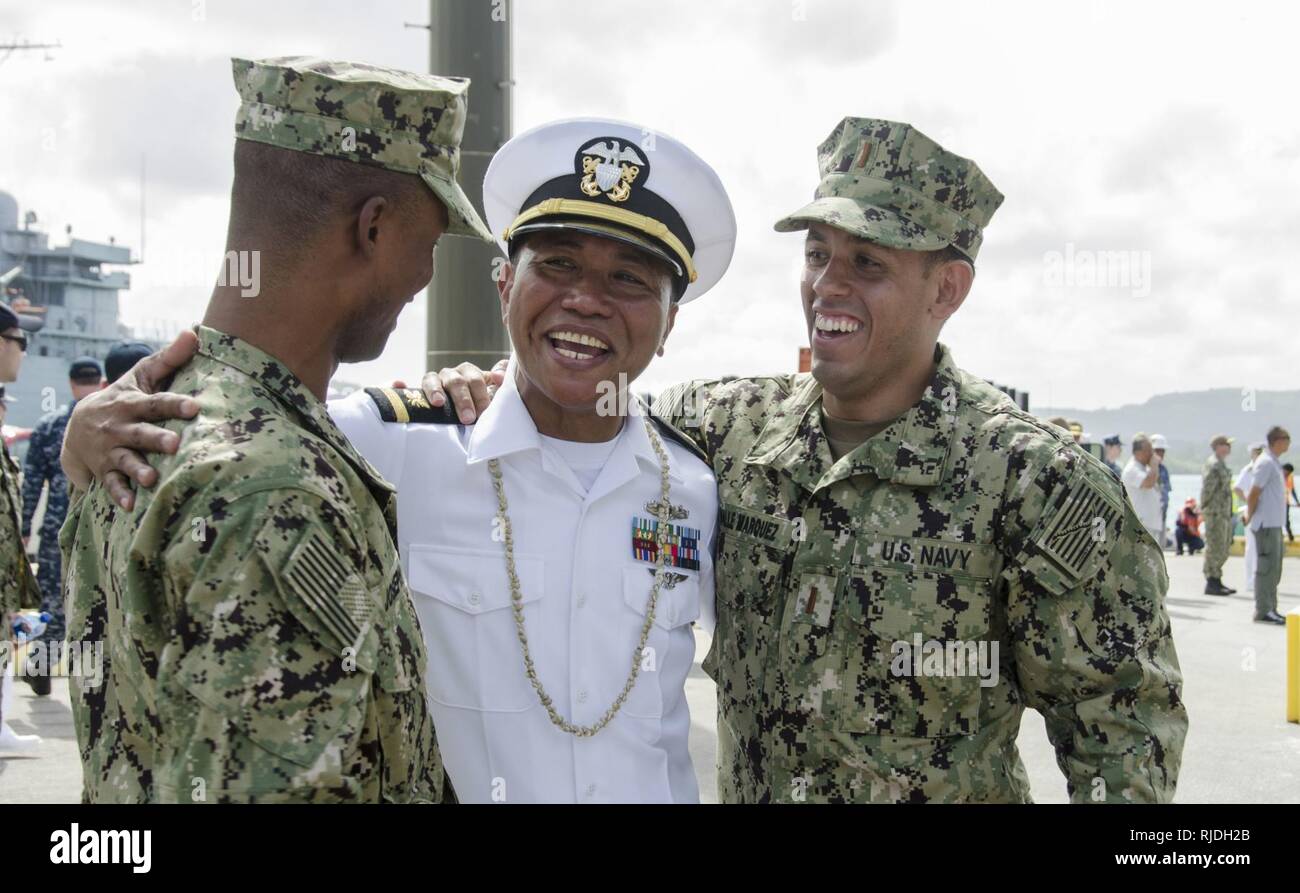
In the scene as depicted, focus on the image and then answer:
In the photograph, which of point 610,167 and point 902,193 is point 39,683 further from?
point 902,193

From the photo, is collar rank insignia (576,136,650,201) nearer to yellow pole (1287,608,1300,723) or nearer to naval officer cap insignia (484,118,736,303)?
naval officer cap insignia (484,118,736,303)

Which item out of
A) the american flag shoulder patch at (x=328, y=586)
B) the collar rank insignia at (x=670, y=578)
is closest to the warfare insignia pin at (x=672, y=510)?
the collar rank insignia at (x=670, y=578)

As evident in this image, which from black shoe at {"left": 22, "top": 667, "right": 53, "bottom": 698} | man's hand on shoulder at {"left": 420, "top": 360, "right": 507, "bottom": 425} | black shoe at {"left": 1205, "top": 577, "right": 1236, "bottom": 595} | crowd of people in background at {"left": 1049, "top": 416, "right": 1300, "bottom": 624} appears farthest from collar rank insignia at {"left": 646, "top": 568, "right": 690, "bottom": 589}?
black shoe at {"left": 1205, "top": 577, "right": 1236, "bottom": 595}

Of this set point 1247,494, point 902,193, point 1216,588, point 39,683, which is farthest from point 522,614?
point 1216,588

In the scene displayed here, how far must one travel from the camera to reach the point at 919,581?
2568 millimetres

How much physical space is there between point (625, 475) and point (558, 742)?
2.00 feet

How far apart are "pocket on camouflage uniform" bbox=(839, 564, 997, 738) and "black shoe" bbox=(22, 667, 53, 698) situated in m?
6.17

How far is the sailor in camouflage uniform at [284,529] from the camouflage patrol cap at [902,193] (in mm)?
1148

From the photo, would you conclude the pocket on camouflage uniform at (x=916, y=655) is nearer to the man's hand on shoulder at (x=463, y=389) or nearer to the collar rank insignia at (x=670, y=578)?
the collar rank insignia at (x=670, y=578)

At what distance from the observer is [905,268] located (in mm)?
2822

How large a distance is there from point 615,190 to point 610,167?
2.8 inches

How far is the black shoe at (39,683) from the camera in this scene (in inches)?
274
